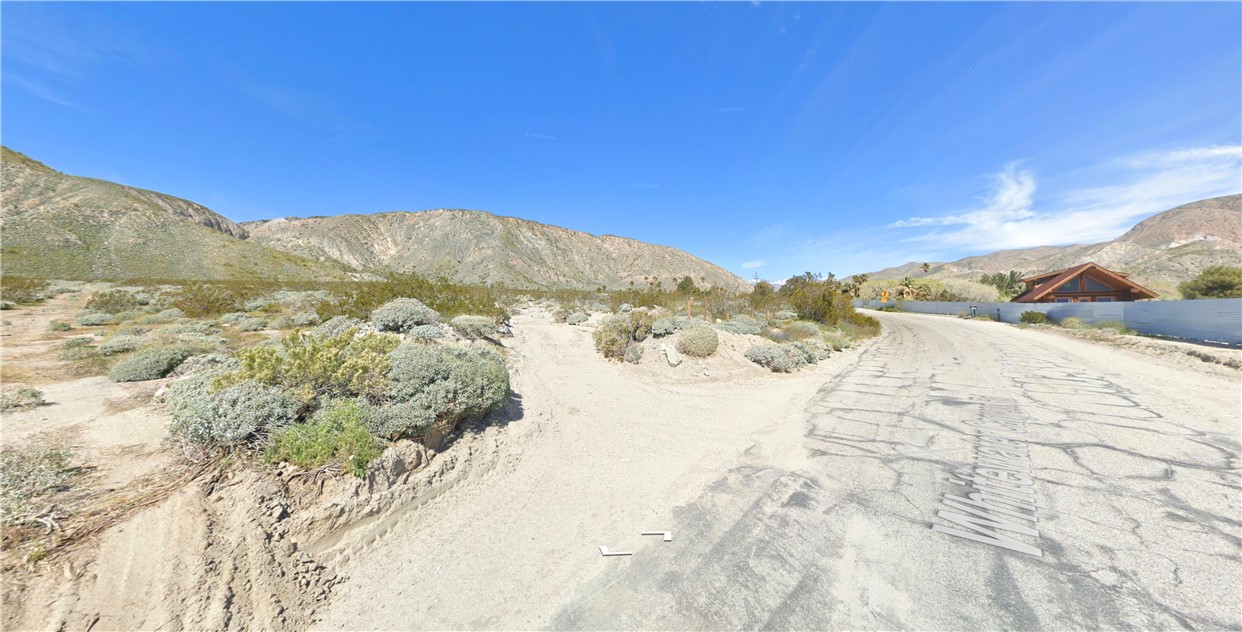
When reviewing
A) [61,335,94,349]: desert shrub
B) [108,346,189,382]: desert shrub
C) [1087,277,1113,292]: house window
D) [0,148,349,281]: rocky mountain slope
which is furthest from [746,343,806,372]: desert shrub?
[0,148,349,281]: rocky mountain slope

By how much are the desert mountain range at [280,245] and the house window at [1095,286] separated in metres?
31.1

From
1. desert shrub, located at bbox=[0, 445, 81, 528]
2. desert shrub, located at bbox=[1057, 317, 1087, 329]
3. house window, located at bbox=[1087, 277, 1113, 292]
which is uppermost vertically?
house window, located at bbox=[1087, 277, 1113, 292]

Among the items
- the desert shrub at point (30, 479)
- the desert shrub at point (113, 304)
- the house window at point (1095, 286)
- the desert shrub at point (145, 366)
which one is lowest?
the desert shrub at point (30, 479)

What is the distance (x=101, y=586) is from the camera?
239cm

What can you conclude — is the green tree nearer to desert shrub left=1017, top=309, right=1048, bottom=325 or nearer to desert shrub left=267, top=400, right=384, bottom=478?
desert shrub left=1017, top=309, right=1048, bottom=325

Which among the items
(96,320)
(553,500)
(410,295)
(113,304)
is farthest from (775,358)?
(113,304)

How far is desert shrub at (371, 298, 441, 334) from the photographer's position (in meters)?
10.9

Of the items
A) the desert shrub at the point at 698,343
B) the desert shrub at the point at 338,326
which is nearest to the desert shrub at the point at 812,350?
the desert shrub at the point at 698,343

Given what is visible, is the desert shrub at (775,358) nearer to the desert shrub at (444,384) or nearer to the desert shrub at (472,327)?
the desert shrub at (444,384)

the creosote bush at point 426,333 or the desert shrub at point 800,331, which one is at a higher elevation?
the creosote bush at point 426,333

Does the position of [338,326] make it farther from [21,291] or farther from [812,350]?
[21,291]

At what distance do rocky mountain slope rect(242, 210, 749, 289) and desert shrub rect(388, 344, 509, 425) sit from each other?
237 ft

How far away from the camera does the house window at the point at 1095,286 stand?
32272 millimetres

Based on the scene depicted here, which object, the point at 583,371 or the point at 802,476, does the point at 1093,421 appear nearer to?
the point at 802,476
